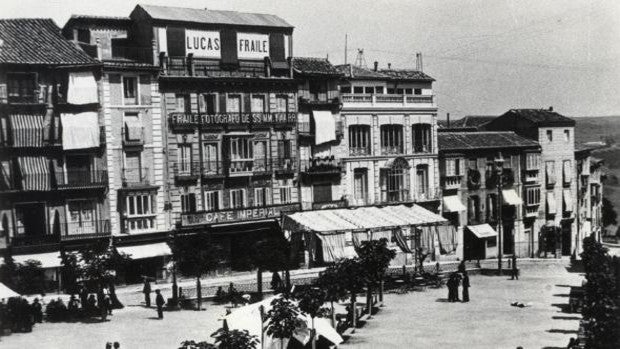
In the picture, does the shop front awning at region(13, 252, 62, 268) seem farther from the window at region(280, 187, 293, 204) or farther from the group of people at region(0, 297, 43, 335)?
the window at region(280, 187, 293, 204)

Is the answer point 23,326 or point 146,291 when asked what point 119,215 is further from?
point 23,326

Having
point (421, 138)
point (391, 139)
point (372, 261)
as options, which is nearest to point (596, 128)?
point (421, 138)

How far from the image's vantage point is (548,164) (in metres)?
70.4

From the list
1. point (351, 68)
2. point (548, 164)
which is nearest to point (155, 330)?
point (351, 68)

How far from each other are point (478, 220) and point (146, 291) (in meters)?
34.7

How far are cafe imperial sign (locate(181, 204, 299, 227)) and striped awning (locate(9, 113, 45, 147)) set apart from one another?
10731 millimetres

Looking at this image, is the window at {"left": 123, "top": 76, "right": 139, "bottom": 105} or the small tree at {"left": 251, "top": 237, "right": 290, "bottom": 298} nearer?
the small tree at {"left": 251, "top": 237, "right": 290, "bottom": 298}

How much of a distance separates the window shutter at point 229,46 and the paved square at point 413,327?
62.8 ft

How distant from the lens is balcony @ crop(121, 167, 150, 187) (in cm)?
4765

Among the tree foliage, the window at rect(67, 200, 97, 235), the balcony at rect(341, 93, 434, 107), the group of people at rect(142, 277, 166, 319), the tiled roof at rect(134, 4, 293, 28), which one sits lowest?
the group of people at rect(142, 277, 166, 319)

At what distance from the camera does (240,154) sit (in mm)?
52688

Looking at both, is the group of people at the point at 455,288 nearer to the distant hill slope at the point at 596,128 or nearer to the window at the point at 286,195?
the window at the point at 286,195

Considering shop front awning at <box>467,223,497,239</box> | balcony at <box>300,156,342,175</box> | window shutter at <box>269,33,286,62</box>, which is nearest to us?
window shutter at <box>269,33,286,62</box>

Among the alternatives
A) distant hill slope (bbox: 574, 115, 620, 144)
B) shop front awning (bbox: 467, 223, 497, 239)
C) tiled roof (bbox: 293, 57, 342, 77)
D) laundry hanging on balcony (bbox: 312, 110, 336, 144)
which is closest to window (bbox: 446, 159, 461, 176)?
shop front awning (bbox: 467, 223, 497, 239)
